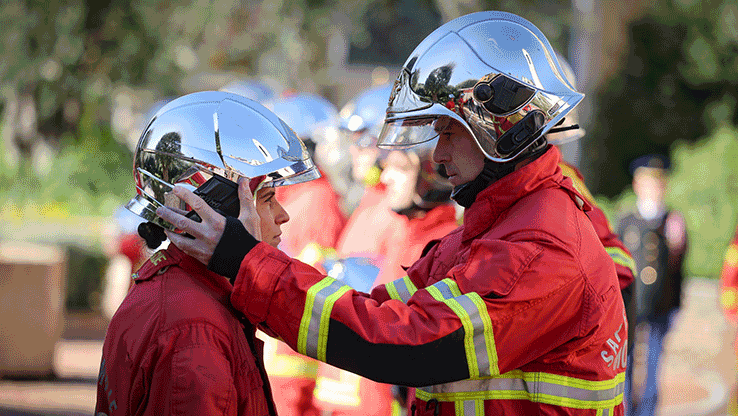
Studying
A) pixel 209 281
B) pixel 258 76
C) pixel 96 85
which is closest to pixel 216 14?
pixel 258 76

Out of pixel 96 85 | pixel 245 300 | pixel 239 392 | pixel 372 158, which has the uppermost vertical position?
pixel 96 85

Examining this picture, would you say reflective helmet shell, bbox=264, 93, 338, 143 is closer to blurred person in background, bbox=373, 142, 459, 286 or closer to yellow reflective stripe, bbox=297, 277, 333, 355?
blurred person in background, bbox=373, 142, 459, 286

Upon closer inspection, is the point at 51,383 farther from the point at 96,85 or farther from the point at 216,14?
the point at 216,14

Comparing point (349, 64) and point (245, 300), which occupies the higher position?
point (349, 64)

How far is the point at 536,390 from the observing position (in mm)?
2268

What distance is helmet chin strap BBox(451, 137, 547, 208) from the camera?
8.17ft

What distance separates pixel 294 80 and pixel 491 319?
21.2m

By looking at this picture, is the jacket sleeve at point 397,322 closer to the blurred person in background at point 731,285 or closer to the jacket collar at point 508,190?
the jacket collar at point 508,190

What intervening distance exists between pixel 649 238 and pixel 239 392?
6532 millimetres

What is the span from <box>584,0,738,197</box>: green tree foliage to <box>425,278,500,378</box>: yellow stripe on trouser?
19.6 metres

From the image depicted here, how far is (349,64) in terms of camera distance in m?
29.9

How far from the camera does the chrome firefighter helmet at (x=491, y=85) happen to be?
8.04 feet

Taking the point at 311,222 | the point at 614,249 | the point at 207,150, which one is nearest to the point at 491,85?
the point at 207,150

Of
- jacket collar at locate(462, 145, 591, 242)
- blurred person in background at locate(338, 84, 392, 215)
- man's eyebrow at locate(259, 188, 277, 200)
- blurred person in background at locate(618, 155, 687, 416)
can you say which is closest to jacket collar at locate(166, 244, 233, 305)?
man's eyebrow at locate(259, 188, 277, 200)
